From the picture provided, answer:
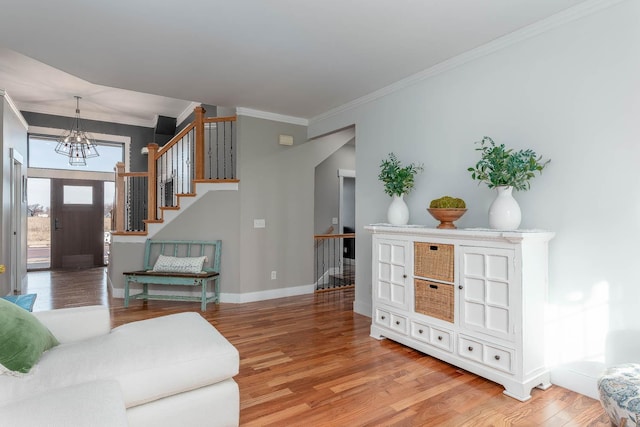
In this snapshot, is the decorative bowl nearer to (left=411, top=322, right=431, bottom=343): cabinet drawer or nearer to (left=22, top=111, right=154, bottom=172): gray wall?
(left=411, top=322, right=431, bottom=343): cabinet drawer

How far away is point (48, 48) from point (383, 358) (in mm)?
4001

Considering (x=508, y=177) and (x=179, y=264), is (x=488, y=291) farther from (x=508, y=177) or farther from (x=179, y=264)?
(x=179, y=264)

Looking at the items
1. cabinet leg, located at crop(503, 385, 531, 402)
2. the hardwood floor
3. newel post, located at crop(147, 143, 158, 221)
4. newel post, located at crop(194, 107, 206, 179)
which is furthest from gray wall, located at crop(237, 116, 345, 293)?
cabinet leg, located at crop(503, 385, 531, 402)

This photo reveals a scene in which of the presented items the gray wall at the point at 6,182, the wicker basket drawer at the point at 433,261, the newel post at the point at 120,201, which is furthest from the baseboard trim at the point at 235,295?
the wicker basket drawer at the point at 433,261

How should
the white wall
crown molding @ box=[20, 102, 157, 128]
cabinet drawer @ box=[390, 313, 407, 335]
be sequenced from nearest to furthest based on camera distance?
the white wall < cabinet drawer @ box=[390, 313, 407, 335] < crown molding @ box=[20, 102, 157, 128]

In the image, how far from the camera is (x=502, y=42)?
2.82 meters

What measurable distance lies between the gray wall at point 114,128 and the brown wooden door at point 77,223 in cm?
102

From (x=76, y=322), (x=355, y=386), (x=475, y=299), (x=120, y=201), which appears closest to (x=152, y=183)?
(x=120, y=201)

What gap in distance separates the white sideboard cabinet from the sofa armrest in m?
2.35

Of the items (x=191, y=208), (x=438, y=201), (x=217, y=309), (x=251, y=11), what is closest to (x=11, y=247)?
(x=191, y=208)

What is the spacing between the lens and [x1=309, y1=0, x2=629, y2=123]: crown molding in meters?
2.33

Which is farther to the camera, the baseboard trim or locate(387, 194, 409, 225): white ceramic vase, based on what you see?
the baseboard trim

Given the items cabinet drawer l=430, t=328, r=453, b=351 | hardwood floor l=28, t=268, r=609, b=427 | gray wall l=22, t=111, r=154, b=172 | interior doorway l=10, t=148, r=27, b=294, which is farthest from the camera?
gray wall l=22, t=111, r=154, b=172

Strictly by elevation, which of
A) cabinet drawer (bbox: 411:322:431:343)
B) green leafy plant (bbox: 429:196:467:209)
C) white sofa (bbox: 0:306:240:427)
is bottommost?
cabinet drawer (bbox: 411:322:431:343)
